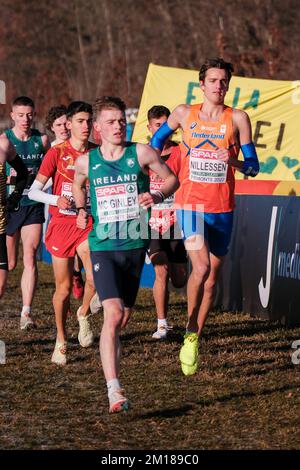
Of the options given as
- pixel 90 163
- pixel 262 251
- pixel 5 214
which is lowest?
pixel 262 251

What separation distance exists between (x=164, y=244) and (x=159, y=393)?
3109mm

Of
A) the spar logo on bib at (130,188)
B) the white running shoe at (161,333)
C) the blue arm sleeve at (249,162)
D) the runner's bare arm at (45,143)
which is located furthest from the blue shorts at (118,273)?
the runner's bare arm at (45,143)

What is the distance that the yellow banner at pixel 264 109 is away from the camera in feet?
55.7

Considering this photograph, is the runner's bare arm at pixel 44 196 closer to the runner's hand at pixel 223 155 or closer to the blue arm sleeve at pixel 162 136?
the blue arm sleeve at pixel 162 136

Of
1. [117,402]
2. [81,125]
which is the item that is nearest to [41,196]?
[81,125]

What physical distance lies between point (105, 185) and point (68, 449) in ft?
6.26

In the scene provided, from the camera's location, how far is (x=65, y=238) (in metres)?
9.02

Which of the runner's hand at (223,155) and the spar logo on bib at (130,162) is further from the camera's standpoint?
the runner's hand at (223,155)

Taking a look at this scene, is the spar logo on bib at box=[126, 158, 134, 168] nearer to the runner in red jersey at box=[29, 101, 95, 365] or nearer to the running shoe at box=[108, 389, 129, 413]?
the running shoe at box=[108, 389, 129, 413]

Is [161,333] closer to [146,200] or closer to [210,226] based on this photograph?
[210,226]

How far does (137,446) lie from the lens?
606cm

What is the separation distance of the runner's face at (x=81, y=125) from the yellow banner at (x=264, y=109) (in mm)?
8029

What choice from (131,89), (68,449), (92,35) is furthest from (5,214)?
(92,35)

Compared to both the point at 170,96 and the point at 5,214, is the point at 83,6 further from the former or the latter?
the point at 5,214
